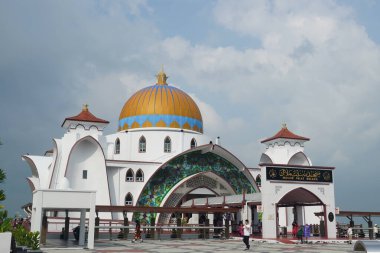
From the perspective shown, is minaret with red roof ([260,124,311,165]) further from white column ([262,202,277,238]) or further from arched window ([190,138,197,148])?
white column ([262,202,277,238])

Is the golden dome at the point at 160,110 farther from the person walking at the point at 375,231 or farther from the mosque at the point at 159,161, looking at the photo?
the person walking at the point at 375,231

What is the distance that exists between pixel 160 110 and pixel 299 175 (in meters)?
17.0

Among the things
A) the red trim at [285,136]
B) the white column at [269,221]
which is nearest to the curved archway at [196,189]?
the red trim at [285,136]

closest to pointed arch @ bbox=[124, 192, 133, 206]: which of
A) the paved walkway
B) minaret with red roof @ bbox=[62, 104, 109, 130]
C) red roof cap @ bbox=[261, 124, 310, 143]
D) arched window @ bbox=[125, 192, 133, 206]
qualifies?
arched window @ bbox=[125, 192, 133, 206]

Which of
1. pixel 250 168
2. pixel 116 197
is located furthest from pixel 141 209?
pixel 250 168

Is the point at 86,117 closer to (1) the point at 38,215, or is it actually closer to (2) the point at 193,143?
(2) the point at 193,143

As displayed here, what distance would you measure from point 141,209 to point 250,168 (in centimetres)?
1518

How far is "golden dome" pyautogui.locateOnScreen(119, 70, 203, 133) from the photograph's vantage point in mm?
39969

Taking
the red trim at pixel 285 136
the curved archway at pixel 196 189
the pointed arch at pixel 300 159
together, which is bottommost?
the curved archway at pixel 196 189

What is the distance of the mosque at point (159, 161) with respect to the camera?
3478 centimetres

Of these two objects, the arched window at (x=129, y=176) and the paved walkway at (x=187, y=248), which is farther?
the arched window at (x=129, y=176)

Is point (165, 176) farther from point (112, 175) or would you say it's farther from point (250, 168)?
point (250, 168)

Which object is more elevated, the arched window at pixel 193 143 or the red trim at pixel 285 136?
the red trim at pixel 285 136

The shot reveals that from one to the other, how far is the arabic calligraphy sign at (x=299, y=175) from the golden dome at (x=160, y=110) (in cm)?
1573
